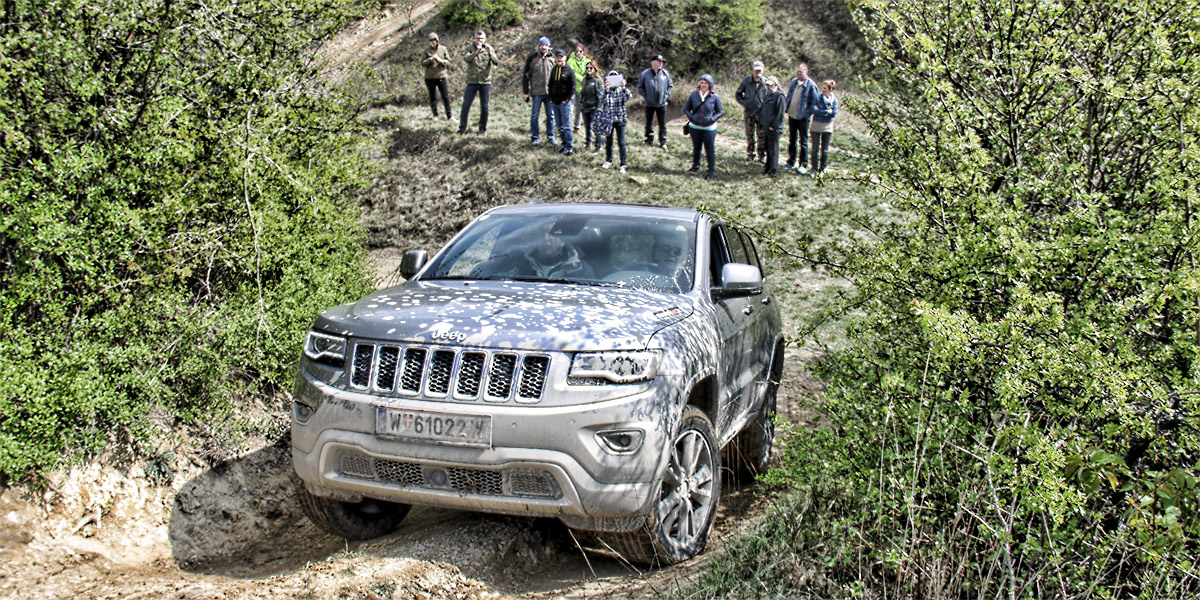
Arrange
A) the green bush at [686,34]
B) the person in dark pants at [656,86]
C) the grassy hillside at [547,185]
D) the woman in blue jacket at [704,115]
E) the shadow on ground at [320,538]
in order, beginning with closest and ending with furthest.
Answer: the shadow on ground at [320,538] → the grassy hillside at [547,185] → the woman in blue jacket at [704,115] → the person in dark pants at [656,86] → the green bush at [686,34]

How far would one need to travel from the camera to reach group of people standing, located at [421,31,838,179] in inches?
628

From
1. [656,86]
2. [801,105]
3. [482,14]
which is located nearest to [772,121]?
[801,105]

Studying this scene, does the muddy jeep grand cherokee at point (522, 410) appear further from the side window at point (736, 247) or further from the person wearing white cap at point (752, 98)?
the person wearing white cap at point (752, 98)

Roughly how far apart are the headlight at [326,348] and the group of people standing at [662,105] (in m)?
12.2

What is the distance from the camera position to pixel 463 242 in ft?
18.1

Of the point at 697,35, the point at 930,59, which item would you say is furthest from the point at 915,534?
the point at 697,35

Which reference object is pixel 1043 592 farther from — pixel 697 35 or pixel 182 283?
pixel 697 35

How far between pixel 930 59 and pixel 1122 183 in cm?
103

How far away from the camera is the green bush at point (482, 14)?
3575cm

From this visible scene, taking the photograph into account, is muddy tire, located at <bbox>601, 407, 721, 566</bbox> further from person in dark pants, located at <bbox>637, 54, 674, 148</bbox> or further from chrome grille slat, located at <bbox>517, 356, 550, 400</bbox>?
person in dark pants, located at <bbox>637, 54, 674, 148</bbox>

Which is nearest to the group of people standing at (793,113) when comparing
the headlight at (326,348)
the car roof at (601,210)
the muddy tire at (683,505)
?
the car roof at (601,210)

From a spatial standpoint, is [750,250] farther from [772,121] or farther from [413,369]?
[772,121]

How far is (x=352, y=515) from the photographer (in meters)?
4.53

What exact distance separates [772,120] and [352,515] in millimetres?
13358
